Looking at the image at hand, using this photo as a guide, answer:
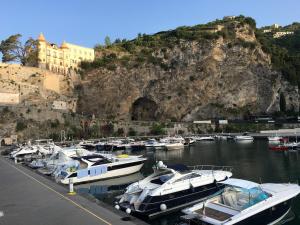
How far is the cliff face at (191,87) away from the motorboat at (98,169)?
60647 millimetres

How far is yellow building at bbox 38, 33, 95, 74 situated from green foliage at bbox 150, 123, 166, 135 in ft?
89.9

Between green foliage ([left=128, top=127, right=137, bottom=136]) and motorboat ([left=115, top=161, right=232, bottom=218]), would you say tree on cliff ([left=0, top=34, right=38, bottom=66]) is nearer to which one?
green foliage ([left=128, top=127, right=137, bottom=136])

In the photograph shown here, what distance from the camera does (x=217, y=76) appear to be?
9662 cm

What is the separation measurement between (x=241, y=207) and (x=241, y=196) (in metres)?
0.99

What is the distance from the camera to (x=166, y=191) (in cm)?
1866

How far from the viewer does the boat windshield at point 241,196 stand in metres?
14.9

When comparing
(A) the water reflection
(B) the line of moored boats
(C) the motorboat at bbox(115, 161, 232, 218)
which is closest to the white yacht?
(A) the water reflection

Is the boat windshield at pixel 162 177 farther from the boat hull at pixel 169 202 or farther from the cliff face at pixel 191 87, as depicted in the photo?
the cliff face at pixel 191 87

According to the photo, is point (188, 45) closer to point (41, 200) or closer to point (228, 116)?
point (228, 116)

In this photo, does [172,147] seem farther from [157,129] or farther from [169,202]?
[169,202]

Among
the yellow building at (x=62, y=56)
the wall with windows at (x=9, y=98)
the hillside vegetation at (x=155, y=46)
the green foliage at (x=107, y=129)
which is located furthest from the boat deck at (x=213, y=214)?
the hillside vegetation at (x=155, y=46)

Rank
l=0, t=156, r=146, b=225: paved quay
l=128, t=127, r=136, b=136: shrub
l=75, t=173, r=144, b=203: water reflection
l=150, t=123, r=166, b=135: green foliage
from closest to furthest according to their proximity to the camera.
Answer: l=0, t=156, r=146, b=225: paved quay → l=75, t=173, r=144, b=203: water reflection → l=128, t=127, r=136, b=136: shrub → l=150, t=123, r=166, b=135: green foliage

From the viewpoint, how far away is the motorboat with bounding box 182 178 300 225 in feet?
44.8

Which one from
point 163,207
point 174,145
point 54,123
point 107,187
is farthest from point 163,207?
point 54,123
